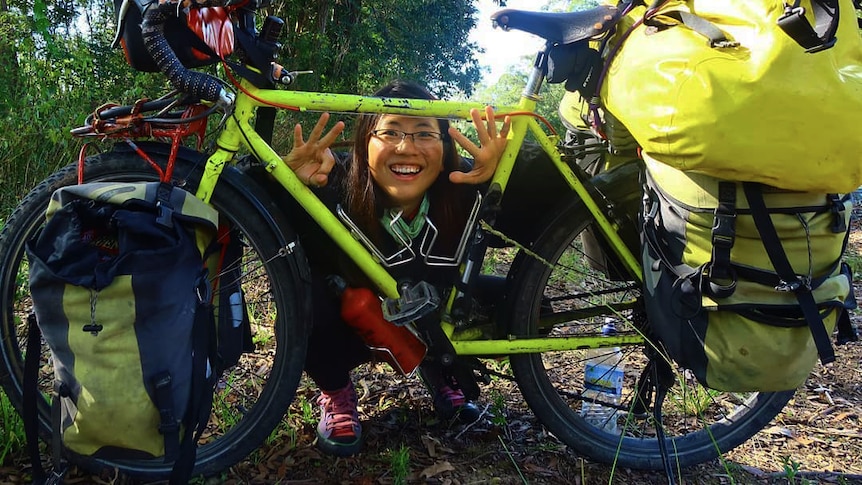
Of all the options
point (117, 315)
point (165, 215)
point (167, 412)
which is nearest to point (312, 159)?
point (165, 215)

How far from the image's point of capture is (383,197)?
205cm

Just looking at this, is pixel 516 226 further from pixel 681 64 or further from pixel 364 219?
pixel 681 64

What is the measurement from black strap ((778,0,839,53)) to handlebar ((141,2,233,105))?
151cm

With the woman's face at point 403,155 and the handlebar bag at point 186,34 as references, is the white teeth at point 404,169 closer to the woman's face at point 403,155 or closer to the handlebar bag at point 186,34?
the woman's face at point 403,155

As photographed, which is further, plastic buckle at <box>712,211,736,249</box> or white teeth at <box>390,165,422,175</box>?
white teeth at <box>390,165,422,175</box>

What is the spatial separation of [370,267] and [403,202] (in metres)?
0.29

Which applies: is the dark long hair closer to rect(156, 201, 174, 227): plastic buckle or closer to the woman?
the woman

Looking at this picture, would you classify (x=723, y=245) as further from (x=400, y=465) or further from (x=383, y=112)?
(x=400, y=465)

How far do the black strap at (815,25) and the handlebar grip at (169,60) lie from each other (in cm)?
152

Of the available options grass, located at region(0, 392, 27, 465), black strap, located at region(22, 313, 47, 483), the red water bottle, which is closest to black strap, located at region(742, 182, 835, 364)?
the red water bottle

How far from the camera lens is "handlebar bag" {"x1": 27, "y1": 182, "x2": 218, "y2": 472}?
1.44 meters

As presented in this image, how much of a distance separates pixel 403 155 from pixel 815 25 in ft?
4.05

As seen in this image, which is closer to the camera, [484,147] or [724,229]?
[724,229]

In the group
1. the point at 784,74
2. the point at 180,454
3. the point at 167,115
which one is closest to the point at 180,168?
the point at 167,115
